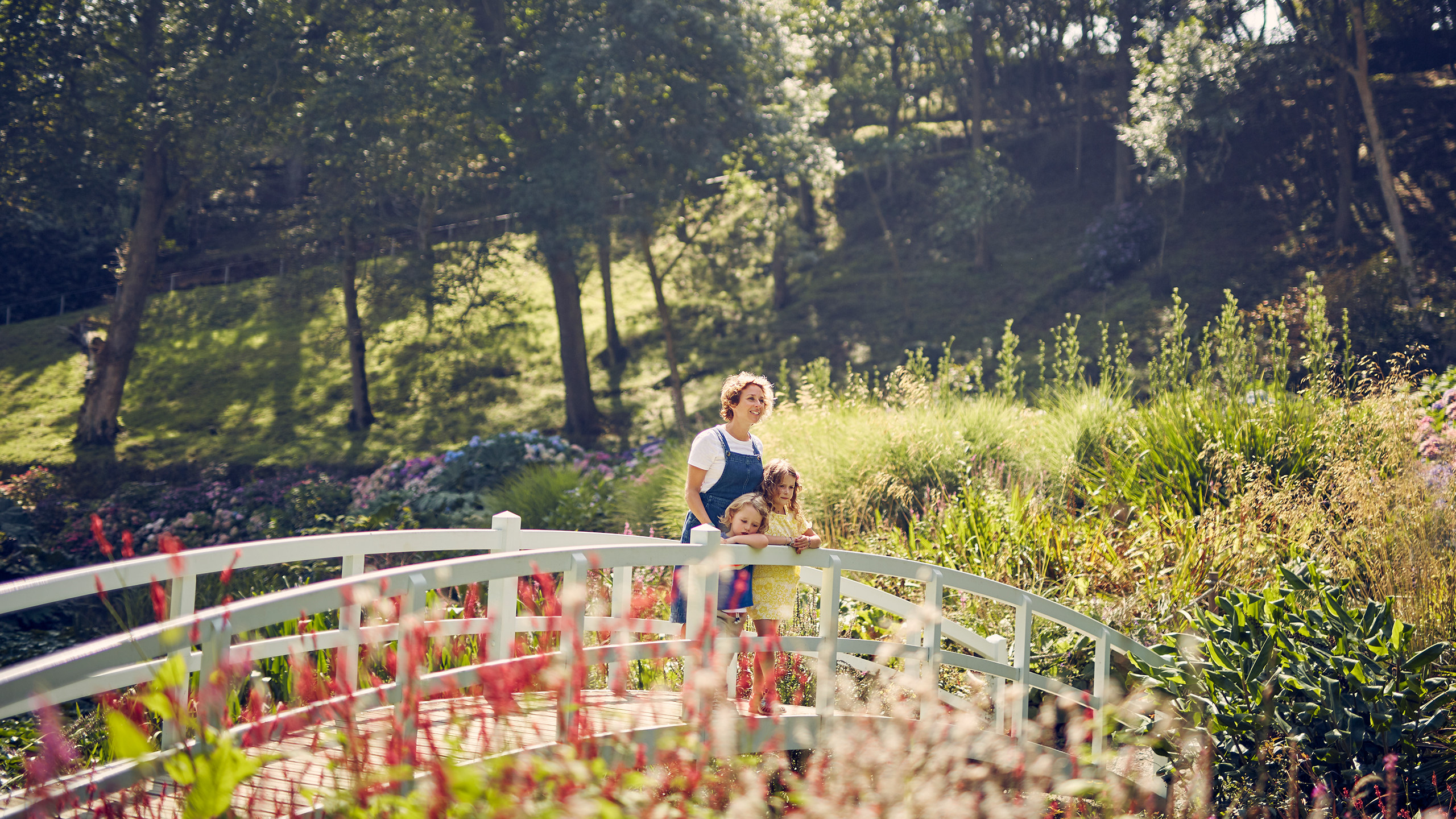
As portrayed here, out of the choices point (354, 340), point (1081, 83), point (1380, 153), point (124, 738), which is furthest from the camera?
point (1081, 83)

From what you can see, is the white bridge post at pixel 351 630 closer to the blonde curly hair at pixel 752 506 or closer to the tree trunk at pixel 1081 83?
the blonde curly hair at pixel 752 506

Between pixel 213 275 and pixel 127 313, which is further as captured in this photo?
pixel 213 275

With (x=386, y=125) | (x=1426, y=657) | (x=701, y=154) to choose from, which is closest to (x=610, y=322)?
(x=701, y=154)

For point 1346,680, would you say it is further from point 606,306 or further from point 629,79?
point 606,306

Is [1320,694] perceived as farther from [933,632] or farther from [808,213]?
[808,213]

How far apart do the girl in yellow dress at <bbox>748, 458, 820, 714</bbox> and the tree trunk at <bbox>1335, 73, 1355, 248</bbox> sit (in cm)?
1830

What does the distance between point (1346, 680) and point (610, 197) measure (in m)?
13.5

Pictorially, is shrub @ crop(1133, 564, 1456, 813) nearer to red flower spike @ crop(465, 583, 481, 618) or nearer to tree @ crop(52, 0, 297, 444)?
red flower spike @ crop(465, 583, 481, 618)

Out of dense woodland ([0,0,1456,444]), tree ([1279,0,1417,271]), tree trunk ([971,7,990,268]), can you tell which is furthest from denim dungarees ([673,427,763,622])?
tree trunk ([971,7,990,268])

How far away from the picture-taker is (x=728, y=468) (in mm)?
4555

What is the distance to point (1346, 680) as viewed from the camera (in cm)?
424

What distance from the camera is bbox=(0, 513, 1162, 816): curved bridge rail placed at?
2.23 meters

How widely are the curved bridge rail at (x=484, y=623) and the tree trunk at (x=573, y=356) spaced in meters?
11.8

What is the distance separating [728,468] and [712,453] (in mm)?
129
